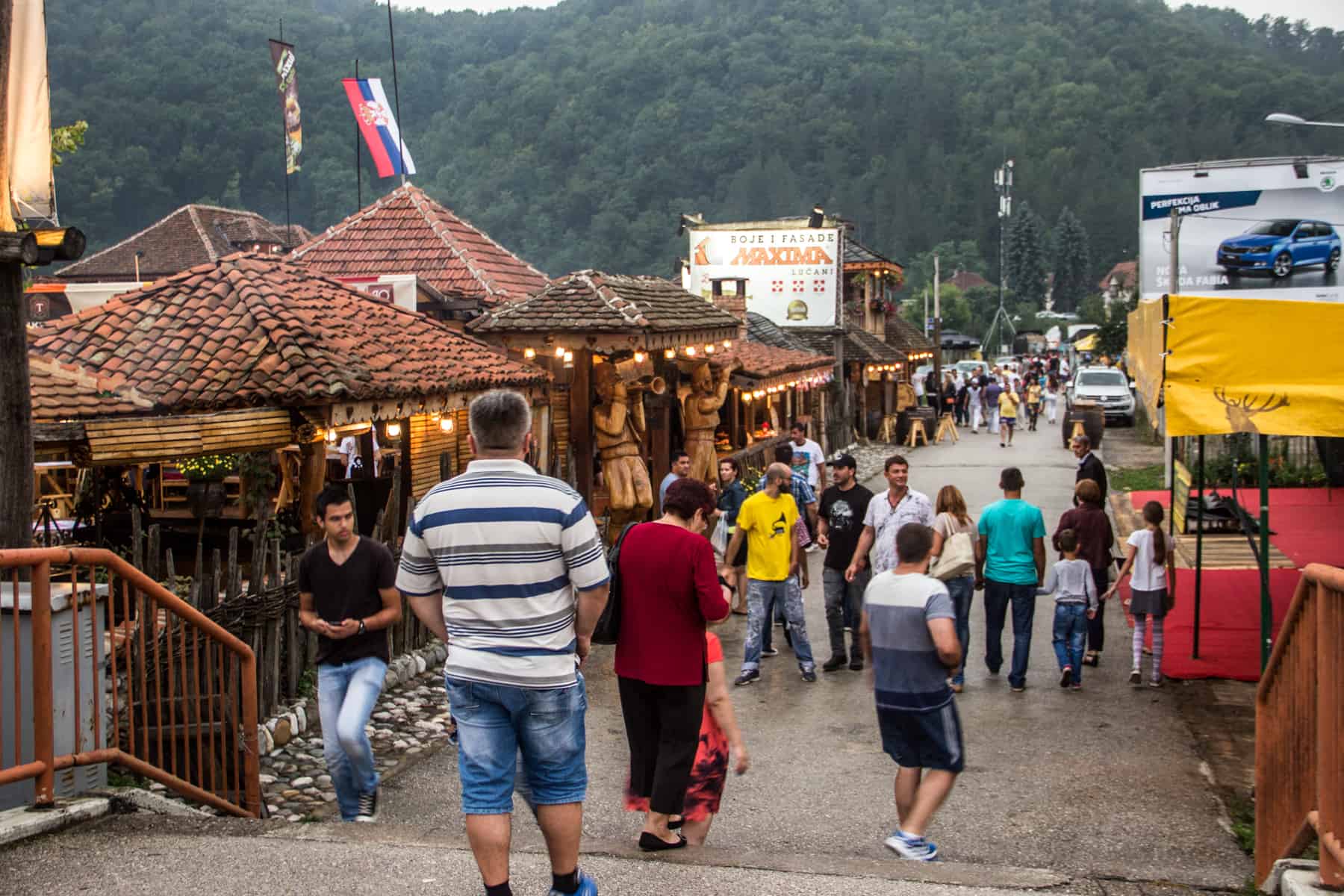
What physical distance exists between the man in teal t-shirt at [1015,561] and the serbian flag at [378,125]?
57.1ft

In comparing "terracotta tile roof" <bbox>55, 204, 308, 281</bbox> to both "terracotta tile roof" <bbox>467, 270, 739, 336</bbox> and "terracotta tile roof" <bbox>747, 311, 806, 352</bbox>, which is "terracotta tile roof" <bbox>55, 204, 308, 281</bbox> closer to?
"terracotta tile roof" <bbox>747, 311, 806, 352</bbox>

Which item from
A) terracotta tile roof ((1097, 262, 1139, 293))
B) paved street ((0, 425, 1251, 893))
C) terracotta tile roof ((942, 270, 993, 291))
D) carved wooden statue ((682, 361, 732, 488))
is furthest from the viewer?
terracotta tile roof ((942, 270, 993, 291))

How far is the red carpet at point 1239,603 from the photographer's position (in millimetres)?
9680

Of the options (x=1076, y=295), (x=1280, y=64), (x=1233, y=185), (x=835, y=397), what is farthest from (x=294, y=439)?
(x=1280, y=64)

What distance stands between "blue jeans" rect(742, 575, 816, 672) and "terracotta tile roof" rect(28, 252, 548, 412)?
10.8 ft

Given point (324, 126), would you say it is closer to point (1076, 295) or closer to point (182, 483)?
point (182, 483)

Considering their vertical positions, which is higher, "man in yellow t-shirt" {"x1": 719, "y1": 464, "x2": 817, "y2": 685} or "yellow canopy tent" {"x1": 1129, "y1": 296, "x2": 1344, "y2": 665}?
"yellow canopy tent" {"x1": 1129, "y1": 296, "x2": 1344, "y2": 665}

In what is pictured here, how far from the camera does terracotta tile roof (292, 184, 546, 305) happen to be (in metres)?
19.2

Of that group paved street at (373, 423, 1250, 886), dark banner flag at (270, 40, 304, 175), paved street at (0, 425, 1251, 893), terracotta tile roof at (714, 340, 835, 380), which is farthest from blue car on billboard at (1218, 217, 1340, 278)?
dark banner flag at (270, 40, 304, 175)

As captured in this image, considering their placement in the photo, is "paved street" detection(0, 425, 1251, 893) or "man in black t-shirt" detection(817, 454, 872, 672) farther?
"man in black t-shirt" detection(817, 454, 872, 672)

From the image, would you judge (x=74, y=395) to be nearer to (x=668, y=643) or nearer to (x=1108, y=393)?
(x=668, y=643)

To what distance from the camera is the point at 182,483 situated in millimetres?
14750

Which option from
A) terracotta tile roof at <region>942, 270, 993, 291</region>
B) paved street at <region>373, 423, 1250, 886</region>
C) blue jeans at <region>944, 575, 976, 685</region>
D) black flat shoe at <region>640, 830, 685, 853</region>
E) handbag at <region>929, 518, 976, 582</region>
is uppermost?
terracotta tile roof at <region>942, 270, 993, 291</region>

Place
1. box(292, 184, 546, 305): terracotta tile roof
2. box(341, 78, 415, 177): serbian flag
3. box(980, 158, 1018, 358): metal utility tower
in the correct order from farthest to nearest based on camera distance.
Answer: box(980, 158, 1018, 358): metal utility tower, box(341, 78, 415, 177): serbian flag, box(292, 184, 546, 305): terracotta tile roof
